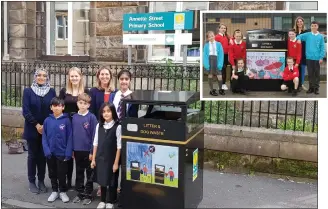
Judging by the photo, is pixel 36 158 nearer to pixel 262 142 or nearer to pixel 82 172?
pixel 82 172

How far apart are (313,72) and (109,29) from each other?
7.00 metres

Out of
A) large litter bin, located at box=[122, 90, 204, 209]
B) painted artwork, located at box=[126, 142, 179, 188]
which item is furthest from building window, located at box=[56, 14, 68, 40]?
painted artwork, located at box=[126, 142, 179, 188]

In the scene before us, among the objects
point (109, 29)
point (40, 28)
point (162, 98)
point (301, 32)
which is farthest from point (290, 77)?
point (40, 28)

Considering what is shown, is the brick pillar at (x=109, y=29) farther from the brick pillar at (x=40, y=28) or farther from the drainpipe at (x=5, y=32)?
the drainpipe at (x=5, y=32)

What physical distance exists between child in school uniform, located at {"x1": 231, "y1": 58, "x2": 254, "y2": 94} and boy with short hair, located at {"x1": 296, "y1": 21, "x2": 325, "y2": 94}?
0.74 metres

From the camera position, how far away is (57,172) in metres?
5.30

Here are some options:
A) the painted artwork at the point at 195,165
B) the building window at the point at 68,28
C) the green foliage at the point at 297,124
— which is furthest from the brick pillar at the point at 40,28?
the painted artwork at the point at 195,165

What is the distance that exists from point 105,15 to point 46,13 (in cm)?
250

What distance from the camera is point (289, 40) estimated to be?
4984 millimetres

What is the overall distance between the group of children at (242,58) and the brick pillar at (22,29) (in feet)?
26.7

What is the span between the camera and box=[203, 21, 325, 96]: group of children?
4.89m

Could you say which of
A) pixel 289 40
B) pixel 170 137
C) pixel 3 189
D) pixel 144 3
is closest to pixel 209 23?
pixel 289 40

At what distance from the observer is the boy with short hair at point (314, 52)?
4.81 metres

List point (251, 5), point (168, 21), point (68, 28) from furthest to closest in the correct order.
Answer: point (68, 28) < point (251, 5) < point (168, 21)
